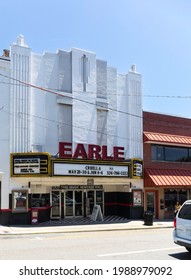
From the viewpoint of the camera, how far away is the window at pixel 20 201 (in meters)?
21.8

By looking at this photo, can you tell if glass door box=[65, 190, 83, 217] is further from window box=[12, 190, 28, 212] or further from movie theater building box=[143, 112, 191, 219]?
movie theater building box=[143, 112, 191, 219]

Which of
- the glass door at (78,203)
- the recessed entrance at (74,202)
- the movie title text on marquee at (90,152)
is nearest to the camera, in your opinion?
the movie title text on marquee at (90,152)

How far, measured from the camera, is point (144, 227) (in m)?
22.0

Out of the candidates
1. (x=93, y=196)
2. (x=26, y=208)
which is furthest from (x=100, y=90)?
(x=26, y=208)

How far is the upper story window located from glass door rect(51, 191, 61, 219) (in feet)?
25.7

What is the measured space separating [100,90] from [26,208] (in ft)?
32.5

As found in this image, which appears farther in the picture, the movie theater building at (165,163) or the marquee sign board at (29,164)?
the movie theater building at (165,163)

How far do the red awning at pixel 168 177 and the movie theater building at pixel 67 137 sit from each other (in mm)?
996

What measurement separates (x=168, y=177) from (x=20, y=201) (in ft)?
37.1

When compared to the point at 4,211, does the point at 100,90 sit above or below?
above

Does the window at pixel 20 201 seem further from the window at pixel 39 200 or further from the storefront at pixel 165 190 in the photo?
the storefront at pixel 165 190

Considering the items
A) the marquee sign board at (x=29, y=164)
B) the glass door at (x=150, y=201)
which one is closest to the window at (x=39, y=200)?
the marquee sign board at (x=29, y=164)

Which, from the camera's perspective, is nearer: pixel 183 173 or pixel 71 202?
pixel 71 202

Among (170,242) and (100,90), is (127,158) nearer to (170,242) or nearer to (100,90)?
(100,90)
